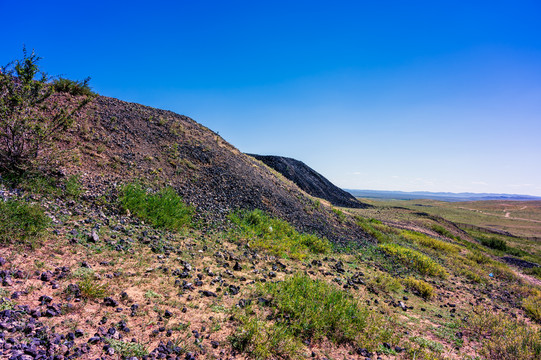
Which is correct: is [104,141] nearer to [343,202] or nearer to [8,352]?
[8,352]

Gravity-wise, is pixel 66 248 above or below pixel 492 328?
above

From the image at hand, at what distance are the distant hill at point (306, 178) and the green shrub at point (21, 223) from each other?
35.7 meters

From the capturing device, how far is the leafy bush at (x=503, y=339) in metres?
5.02

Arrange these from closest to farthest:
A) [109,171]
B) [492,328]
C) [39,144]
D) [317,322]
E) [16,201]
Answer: [317,322] < [16,201] < [492,328] < [39,144] < [109,171]

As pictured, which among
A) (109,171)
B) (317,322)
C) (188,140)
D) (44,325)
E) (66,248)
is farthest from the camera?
(188,140)

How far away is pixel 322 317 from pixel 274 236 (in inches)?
230

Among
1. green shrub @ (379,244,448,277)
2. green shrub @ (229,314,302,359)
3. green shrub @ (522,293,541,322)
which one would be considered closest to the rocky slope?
green shrub @ (379,244,448,277)

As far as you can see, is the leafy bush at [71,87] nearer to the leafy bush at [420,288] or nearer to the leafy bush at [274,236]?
the leafy bush at [274,236]

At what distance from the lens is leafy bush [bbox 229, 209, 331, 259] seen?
30.7ft

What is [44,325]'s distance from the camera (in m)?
3.23

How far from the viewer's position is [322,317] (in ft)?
16.2

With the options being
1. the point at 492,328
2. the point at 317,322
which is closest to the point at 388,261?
the point at 492,328

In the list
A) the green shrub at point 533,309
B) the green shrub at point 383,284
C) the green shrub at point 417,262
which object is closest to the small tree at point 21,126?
the green shrub at point 383,284

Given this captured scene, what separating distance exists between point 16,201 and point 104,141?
6.12m
